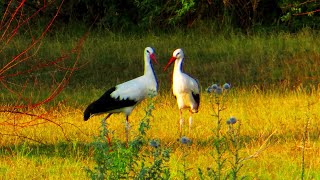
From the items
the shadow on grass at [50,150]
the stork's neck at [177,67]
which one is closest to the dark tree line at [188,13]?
the stork's neck at [177,67]

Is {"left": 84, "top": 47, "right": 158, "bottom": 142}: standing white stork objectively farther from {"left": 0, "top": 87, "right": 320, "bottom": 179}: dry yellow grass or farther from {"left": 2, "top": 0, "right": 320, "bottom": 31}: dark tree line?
{"left": 2, "top": 0, "right": 320, "bottom": 31}: dark tree line

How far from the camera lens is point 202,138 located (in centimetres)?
1097

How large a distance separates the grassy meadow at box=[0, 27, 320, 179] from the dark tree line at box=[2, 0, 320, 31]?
599mm

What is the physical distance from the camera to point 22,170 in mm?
8977

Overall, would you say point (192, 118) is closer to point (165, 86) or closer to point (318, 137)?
point (318, 137)

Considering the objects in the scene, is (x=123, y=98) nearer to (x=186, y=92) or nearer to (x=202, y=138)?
(x=186, y=92)

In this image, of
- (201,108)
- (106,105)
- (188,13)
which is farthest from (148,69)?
(188,13)

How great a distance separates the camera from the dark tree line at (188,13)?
2211 cm

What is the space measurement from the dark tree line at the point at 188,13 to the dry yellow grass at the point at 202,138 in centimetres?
756

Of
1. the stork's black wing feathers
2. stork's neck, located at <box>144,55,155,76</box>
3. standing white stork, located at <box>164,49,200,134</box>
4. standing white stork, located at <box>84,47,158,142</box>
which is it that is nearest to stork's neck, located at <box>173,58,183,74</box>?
standing white stork, located at <box>164,49,200,134</box>

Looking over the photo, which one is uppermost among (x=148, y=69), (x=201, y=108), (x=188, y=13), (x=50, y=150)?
(x=188, y=13)

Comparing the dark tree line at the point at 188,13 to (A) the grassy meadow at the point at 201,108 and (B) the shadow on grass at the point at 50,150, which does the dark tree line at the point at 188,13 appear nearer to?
(A) the grassy meadow at the point at 201,108

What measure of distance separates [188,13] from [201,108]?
997 centimetres

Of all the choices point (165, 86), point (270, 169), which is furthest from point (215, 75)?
point (270, 169)
